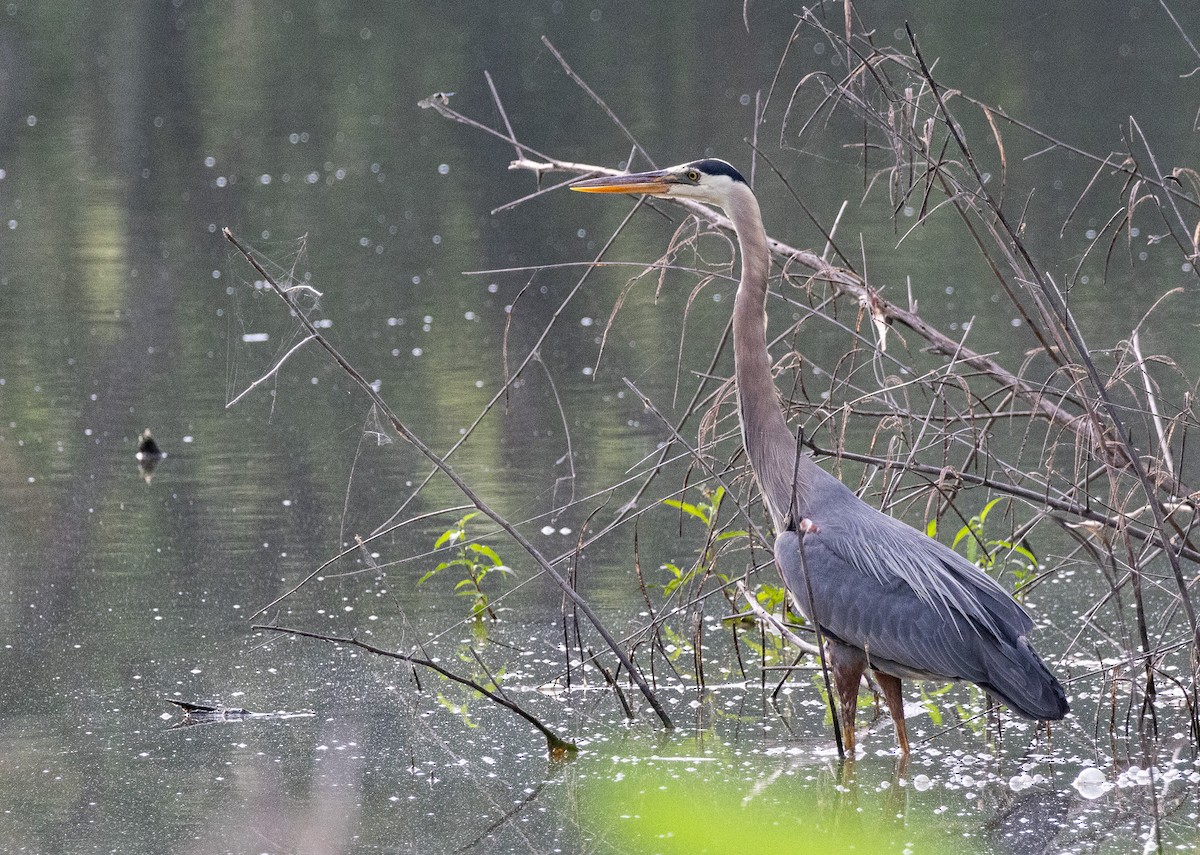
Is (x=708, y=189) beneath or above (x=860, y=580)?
above

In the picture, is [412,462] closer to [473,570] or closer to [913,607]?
[473,570]

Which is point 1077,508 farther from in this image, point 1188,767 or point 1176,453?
point 1176,453

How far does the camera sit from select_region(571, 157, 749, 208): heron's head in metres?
4.42

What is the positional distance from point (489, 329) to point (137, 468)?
111 inches

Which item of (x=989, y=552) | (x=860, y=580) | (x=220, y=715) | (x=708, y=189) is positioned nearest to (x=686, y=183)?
(x=708, y=189)

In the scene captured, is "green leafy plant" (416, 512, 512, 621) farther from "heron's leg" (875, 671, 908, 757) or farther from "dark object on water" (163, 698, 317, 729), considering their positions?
"heron's leg" (875, 671, 908, 757)

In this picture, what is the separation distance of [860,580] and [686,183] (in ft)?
3.94

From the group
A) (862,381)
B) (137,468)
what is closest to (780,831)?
(137,468)

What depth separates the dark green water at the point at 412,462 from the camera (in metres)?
3.81

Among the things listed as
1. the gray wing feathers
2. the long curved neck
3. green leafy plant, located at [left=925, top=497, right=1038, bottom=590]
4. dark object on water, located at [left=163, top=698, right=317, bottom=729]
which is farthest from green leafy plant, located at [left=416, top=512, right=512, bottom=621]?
green leafy plant, located at [left=925, top=497, right=1038, bottom=590]

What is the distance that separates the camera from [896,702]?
4.12 meters

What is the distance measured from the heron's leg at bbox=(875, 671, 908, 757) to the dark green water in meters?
0.08

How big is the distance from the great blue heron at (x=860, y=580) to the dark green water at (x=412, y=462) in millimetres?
183

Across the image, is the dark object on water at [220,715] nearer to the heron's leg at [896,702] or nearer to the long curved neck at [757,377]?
the long curved neck at [757,377]
